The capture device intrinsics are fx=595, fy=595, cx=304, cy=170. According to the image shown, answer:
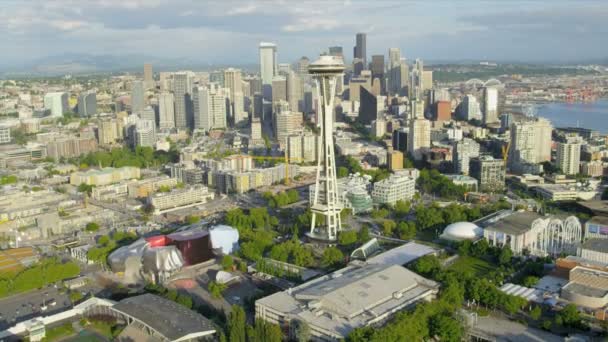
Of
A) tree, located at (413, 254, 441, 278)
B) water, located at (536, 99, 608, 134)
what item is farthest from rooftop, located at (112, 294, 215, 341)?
water, located at (536, 99, 608, 134)

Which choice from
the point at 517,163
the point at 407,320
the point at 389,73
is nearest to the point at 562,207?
the point at 517,163

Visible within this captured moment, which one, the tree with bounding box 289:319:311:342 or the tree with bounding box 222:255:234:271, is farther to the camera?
the tree with bounding box 222:255:234:271

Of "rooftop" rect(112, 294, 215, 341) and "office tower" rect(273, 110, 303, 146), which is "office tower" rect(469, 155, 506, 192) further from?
"rooftop" rect(112, 294, 215, 341)

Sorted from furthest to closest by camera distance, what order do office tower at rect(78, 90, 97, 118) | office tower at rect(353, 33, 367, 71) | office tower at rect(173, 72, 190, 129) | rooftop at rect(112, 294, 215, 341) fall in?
office tower at rect(353, 33, 367, 71)
office tower at rect(78, 90, 97, 118)
office tower at rect(173, 72, 190, 129)
rooftop at rect(112, 294, 215, 341)

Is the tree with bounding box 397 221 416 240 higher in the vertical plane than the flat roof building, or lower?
lower

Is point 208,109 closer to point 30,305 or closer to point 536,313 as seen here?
point 30,305

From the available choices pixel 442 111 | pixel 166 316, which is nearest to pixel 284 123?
pixel 442 111
